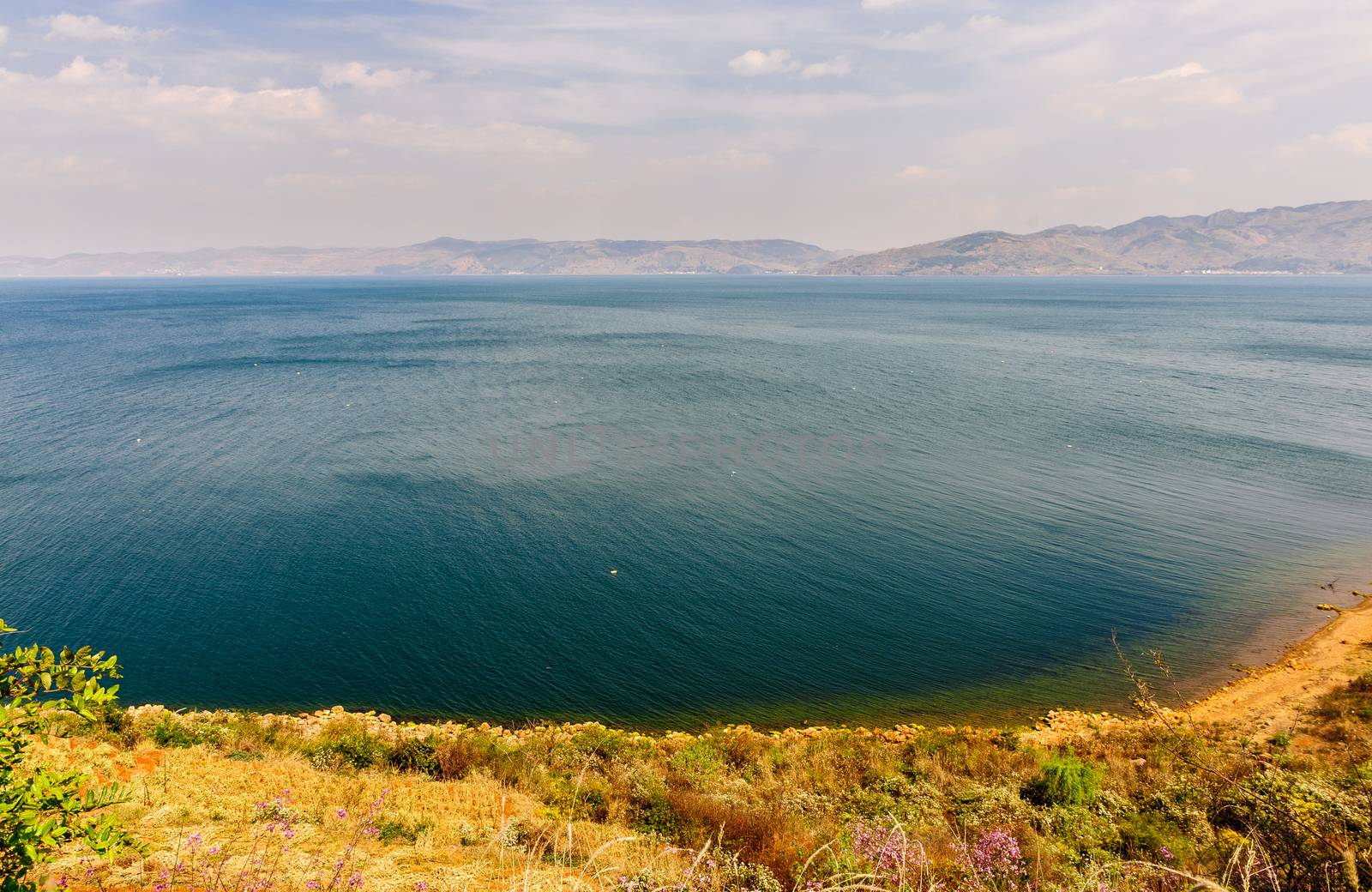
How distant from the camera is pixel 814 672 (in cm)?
2772

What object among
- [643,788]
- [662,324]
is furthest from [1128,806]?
[662,324]

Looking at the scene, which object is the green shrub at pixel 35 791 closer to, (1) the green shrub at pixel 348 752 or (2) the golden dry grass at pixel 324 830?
(2) the golden dry grass at pixel 324 830

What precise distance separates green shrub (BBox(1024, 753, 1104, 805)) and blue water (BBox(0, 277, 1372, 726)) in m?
8.14

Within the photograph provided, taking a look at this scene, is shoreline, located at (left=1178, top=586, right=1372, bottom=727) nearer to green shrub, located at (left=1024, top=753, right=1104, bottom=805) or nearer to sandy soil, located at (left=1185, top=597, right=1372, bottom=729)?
sandy soil, located at (left=1185, top=597, right=1372, bottom=729)

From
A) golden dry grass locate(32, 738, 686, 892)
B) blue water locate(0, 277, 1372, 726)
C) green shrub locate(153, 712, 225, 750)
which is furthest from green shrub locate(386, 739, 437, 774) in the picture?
blue water locate(0, 277, 1372, 726)

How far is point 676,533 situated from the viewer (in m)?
38.8

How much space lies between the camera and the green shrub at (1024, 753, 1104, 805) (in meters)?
16.4

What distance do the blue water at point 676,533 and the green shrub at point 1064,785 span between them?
8140 millimetres

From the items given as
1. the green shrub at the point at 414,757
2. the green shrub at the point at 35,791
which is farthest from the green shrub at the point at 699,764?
the green shrub at the point at 35,791

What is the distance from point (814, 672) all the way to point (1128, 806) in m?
12.7

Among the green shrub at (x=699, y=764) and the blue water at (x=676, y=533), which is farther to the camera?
the blue water at (x=676, y=533)

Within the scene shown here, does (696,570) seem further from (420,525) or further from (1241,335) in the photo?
(1241,335)

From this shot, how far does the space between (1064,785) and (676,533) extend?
2452cm

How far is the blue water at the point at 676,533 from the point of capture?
27.7 metres
